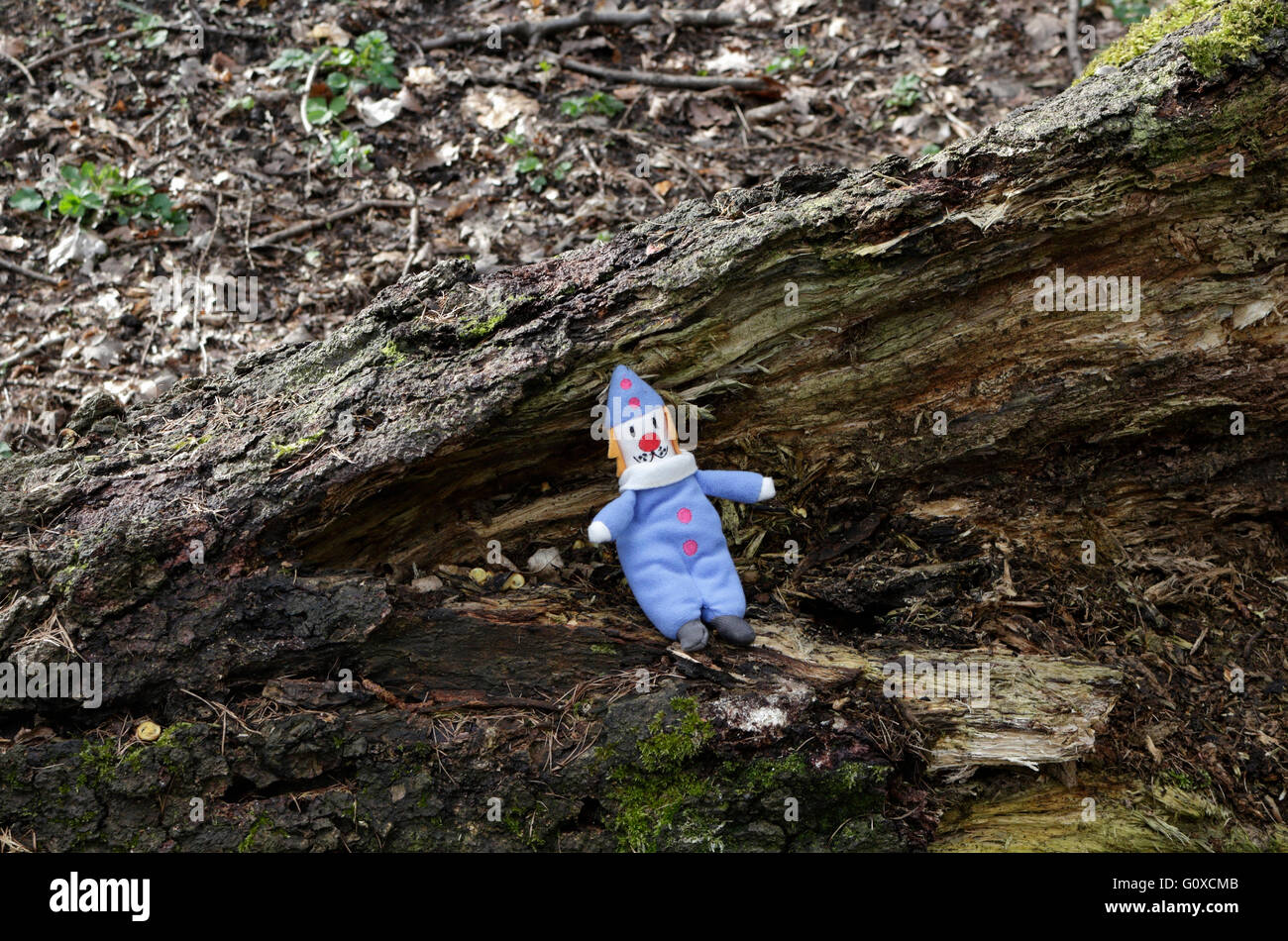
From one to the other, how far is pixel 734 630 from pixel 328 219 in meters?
4.06

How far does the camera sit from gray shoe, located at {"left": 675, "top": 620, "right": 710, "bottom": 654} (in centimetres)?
324

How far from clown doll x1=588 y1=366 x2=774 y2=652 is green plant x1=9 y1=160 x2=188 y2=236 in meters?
3.89

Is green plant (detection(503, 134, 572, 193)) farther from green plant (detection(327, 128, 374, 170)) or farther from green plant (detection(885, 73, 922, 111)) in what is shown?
green plant (detection(885, 73, 922, 111))

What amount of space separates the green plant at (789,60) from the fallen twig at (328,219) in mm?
2946

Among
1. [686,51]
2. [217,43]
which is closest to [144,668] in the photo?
[217,43]

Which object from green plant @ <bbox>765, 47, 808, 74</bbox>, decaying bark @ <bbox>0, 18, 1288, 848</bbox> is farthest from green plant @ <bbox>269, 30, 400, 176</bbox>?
decaying bark @ <bbox>0, 18, 1288, 848</bbox>

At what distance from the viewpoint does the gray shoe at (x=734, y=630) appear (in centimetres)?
330

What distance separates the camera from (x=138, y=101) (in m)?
6.08

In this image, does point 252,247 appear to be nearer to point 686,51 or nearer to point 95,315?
point 95,315

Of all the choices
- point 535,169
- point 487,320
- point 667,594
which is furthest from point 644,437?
point 535,169

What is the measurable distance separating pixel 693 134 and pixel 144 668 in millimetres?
5005

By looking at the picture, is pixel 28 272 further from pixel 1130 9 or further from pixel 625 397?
pixel 1130 9

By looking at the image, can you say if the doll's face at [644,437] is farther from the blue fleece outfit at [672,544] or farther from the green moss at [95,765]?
the green moss at [95,765]

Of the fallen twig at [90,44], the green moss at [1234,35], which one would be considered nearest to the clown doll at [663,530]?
the green moss at [1234,35]
